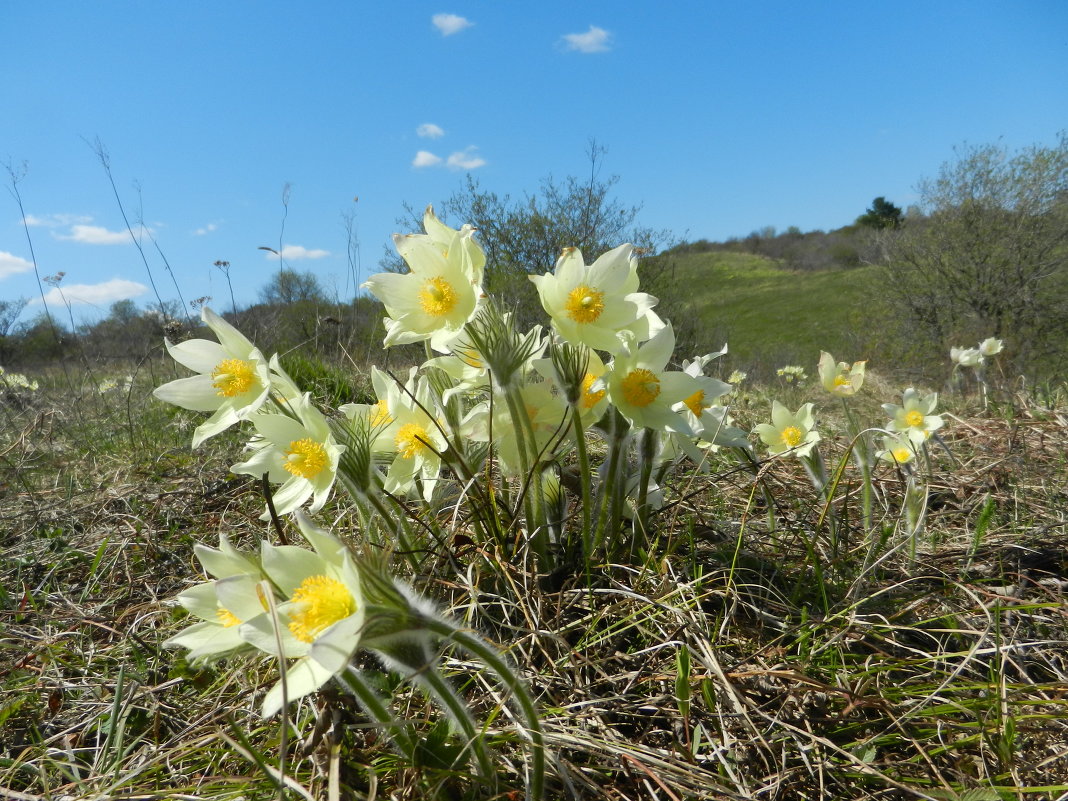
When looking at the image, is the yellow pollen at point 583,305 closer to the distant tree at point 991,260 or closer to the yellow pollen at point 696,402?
the yellow pollen at point 696,402

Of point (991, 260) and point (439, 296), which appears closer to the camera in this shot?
point (439, 296)

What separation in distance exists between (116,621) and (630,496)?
1.45 metres

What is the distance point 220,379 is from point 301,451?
0.83 ft

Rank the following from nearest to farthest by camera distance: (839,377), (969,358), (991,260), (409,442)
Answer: (409,442) < (839,377) < (969,358) < (991,260)

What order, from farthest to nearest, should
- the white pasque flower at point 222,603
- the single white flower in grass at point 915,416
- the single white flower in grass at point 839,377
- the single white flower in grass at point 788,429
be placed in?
1. the single white flower in grass at point 839,377
2. the single white flower in grass at point 915,416
3. the single white flower in grass at point 788,429
4. the white pasque flower at point 222,603

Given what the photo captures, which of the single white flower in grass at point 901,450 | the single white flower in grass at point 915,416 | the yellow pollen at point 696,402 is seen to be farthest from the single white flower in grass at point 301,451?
the single white flower in grass at point 915,416

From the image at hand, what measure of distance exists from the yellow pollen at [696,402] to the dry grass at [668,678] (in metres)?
0.21

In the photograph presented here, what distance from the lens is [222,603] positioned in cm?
84

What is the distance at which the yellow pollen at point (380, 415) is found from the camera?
1427mm

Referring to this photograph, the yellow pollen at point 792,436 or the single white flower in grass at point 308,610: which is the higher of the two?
the single white flower in grass at point 308,610

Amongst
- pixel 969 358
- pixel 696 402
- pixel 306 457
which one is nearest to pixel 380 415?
pixel 306 457

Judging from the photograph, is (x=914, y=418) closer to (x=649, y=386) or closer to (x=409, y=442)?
(x=649, y=386)

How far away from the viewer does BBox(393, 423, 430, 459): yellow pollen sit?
4.65 feet

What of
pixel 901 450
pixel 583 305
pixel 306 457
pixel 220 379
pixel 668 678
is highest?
pixel 583 305
